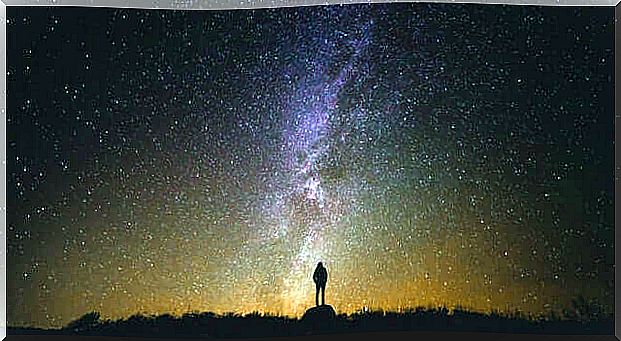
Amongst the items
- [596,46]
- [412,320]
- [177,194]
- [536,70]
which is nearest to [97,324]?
[177,194]

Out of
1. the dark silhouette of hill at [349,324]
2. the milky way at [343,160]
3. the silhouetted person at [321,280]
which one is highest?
the milky way at [343,160]

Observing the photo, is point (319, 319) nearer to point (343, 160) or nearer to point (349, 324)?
point (349, 324)

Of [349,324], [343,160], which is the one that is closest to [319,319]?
[349,324]

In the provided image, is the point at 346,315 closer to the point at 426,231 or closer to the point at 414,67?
the point at 426,231

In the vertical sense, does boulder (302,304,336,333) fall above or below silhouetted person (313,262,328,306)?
below

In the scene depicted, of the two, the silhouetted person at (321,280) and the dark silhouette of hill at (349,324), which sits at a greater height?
the silhouetted person at (321,280)
